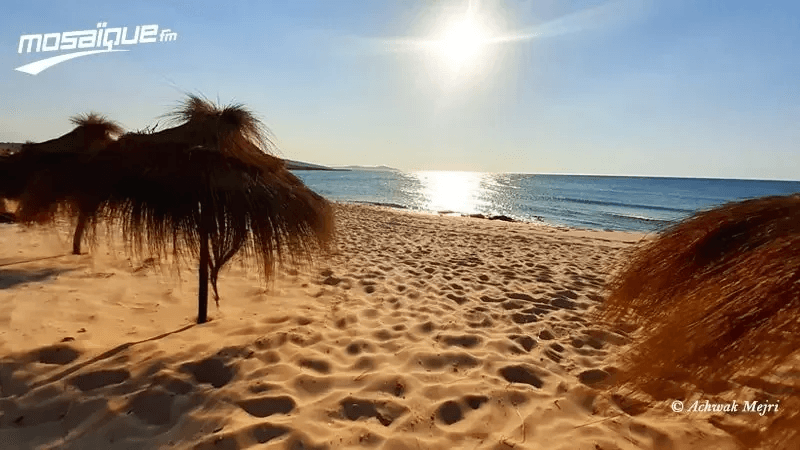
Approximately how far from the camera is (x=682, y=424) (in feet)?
8.71

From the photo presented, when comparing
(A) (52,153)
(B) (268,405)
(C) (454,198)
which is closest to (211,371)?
(B) (268,405)

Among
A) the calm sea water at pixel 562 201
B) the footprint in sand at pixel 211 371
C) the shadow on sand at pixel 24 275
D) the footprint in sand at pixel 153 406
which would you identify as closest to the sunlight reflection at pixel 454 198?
the calm sea water at pixel 562 201

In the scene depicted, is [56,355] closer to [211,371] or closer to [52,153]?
[211,371]

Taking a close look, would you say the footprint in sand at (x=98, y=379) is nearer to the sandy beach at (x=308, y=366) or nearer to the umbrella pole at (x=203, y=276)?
the sandy beach at (x=308, y=366)

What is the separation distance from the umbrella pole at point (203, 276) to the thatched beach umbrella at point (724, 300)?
325cm

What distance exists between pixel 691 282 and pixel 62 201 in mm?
5426

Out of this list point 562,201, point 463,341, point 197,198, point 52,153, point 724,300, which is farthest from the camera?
point 562,201

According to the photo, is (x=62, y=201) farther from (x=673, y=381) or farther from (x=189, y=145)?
(x=673, y=381)

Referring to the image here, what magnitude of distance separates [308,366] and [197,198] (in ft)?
5.58

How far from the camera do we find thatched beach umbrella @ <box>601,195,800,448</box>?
1.38 metres

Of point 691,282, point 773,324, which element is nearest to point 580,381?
point 691,282

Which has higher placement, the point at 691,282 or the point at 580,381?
the point at 691,282

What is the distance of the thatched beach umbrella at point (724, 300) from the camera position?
4.52 feet

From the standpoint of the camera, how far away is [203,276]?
13.3ft
